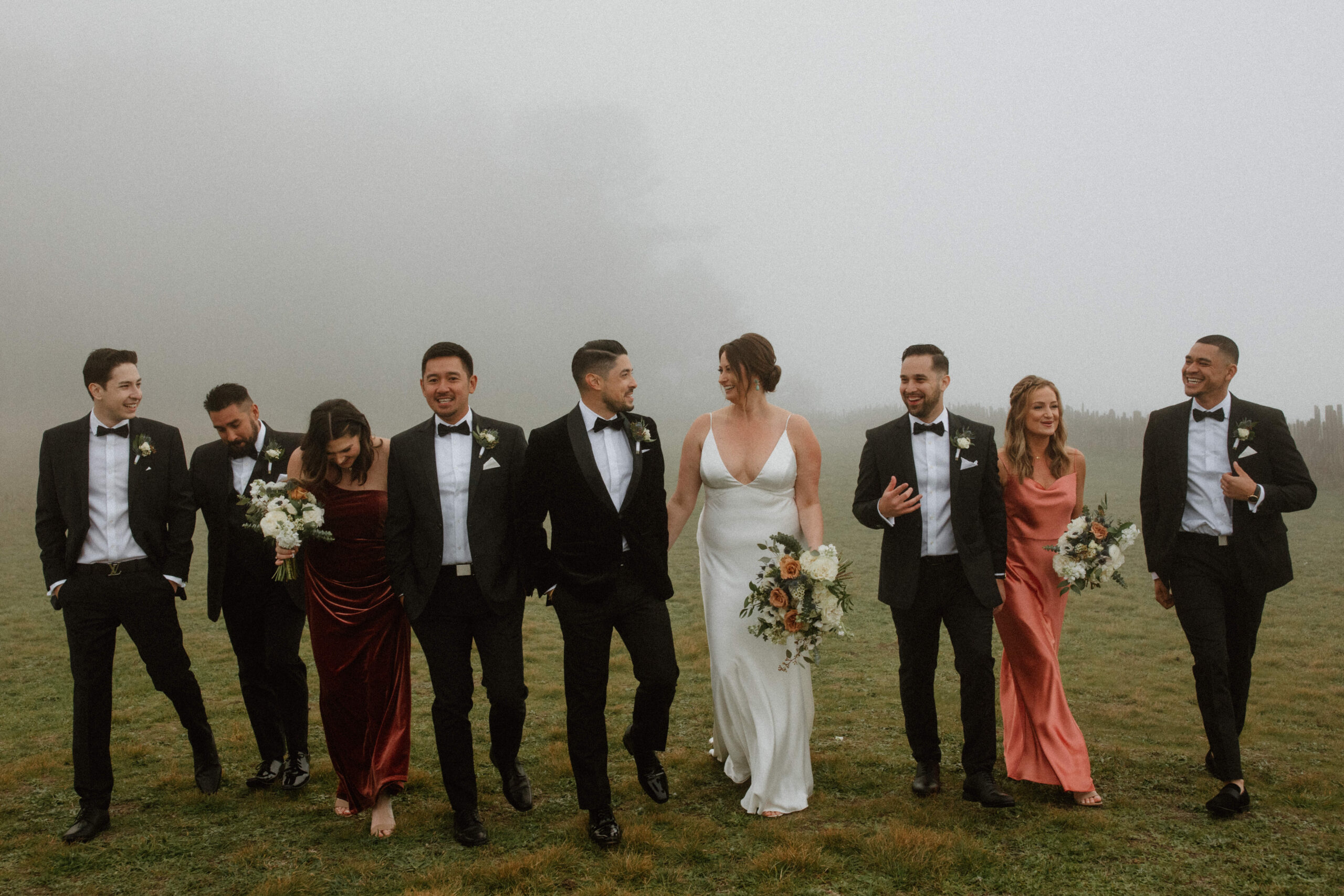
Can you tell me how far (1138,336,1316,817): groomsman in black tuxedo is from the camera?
527 cm

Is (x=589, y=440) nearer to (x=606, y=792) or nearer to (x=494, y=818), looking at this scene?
(x=606, y=792)

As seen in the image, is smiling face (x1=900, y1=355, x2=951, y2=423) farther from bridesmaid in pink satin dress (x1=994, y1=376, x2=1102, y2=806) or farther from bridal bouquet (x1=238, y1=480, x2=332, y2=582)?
bridal bouquet (x1=238, y1=480, x2=332, y2=582)

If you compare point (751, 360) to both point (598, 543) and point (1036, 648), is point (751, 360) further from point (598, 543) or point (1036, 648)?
point (1036, 648)

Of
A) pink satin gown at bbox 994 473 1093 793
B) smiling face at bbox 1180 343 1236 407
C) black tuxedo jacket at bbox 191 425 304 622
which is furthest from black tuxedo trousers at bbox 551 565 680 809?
smiling face at bbox 1180 343 1236 407

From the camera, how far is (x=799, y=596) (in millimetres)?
5098

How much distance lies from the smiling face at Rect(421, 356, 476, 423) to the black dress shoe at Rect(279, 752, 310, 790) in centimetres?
257

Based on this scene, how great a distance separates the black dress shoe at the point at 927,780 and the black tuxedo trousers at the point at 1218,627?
1518 millimetres

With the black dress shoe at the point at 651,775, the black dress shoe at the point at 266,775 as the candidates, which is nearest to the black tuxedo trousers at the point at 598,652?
the black dress shoe at the point at 651,775

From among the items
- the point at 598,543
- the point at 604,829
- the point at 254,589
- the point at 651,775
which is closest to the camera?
the point at 604,829

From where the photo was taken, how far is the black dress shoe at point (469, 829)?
495cm

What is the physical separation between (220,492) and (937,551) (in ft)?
14.7

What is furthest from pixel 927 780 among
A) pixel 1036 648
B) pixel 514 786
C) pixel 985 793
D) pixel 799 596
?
pixel 514 786

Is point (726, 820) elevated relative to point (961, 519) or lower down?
lower down

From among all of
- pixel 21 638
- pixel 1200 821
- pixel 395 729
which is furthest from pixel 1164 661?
pixel 21 638
